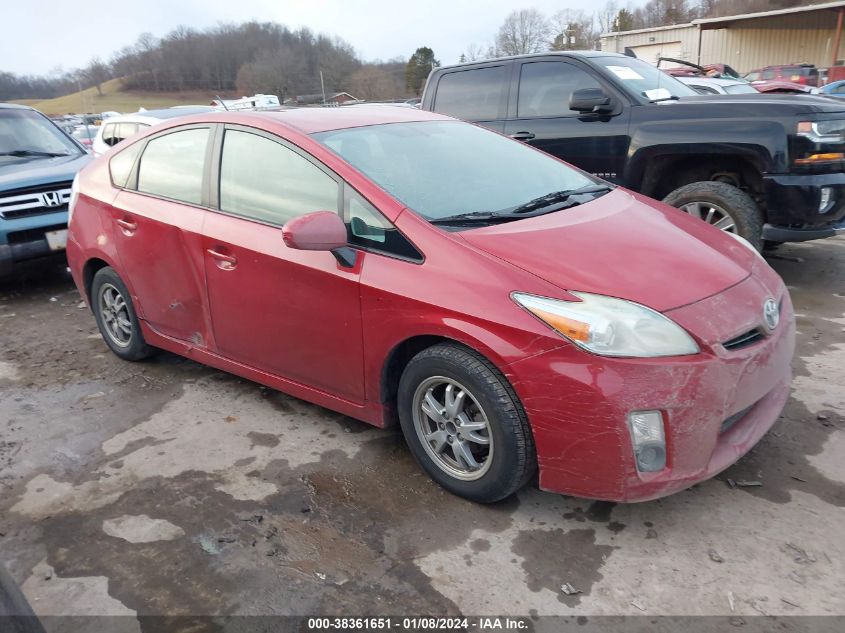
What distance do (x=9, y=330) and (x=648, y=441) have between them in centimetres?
511

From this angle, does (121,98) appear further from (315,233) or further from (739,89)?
(315,233)

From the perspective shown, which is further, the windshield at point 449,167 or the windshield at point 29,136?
the windshield at point 29,136

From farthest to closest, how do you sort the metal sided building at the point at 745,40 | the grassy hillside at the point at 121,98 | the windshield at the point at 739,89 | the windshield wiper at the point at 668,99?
1. the grassy hillside at the point at 121,98
2. the metal sided building at the point at 745,40
3. the windshield at the point at 739,89
4. the windshield wiper at the point at 668,99

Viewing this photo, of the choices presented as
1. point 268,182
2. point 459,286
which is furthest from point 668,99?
point 459,286

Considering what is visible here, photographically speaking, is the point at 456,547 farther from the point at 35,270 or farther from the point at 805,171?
the point at 35,270

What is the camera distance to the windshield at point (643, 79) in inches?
222

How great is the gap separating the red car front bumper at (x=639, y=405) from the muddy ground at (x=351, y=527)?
11.4 inches

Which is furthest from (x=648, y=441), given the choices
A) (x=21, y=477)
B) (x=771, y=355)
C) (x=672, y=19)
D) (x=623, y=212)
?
(x=672, y=19)

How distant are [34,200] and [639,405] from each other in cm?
577

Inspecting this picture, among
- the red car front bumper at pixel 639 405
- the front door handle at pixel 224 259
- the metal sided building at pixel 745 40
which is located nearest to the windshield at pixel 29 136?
the front door handle at pixel 224 259

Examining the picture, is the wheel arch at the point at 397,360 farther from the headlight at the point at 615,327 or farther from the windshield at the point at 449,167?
the windshield at the point at 449,167

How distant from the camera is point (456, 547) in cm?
253

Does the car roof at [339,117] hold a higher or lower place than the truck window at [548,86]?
lower

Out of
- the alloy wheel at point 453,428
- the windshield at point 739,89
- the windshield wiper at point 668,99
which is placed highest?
the windshield at point 739,89
